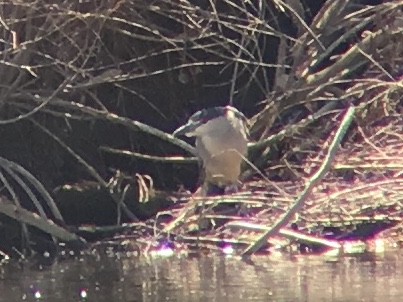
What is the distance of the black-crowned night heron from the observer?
988cm

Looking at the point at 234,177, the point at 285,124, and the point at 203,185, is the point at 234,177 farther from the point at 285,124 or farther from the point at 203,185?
the point at 285,124

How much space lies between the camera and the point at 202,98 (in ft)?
38.3

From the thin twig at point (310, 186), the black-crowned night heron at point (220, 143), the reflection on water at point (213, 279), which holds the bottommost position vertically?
the reflection on water at point (213, 279)

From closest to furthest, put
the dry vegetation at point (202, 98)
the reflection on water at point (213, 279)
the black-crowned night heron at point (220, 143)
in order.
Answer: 1. the reflection on water at point (213, 279)
2. the dry vegetation at point (202, 98)
3. the black-crowned night heron at point (220, 143)

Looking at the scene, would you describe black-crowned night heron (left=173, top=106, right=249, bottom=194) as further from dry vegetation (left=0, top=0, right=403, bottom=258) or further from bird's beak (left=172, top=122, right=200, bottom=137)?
dry vegetation (left=0, top=0, right=403, bottom=258)

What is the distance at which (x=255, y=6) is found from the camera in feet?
37.4

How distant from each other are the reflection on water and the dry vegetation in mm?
597

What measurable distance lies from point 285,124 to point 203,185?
106 centimetres

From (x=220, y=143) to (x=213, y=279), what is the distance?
245 centimetres

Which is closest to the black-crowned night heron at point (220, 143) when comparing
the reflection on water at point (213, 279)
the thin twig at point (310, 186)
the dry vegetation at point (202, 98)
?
the dry vegetation at point (202, 98)

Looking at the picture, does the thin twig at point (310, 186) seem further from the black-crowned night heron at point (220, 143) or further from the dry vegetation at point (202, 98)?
the black-crowned night heron at point (220, 143)

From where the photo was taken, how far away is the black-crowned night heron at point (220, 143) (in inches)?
389

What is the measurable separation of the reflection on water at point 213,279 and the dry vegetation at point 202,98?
597mm

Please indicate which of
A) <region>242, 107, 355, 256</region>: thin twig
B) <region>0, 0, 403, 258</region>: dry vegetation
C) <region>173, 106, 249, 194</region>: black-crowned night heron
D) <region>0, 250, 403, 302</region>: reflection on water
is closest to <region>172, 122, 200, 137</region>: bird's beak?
<region>173, 106, 249, 194</region>: black-crowned night heron
